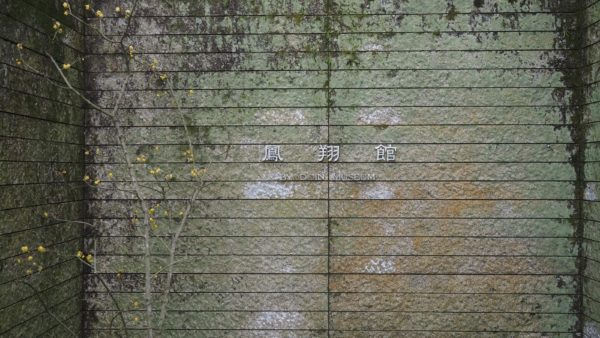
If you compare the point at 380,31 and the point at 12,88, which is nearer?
the point at 12,88

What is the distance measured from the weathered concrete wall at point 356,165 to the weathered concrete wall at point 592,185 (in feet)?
0.34

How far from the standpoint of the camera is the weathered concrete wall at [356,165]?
11.9 feet

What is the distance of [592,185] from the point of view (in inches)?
137

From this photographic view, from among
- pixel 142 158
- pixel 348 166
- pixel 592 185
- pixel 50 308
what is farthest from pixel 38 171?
pixel 592 185

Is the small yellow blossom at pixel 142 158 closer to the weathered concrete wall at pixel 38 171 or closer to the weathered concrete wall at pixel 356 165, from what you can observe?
the weathered concrete wall at pixel 356 165

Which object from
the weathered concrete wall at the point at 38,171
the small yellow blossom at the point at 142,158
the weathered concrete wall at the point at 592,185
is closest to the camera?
the weathered concrete wall at the point at 38,171

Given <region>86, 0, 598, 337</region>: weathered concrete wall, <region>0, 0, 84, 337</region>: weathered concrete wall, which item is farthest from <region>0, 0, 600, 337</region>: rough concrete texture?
<region>0, 0, 84, 337</region>: weathered concrete wall

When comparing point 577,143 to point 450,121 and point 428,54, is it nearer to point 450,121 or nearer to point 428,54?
point 450,121

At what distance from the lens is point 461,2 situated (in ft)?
12.0

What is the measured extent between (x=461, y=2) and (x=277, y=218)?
2306 mm

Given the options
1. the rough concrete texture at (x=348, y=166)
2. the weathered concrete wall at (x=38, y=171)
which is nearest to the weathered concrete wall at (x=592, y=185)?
the rough concrete texture at (x=348, y=166)

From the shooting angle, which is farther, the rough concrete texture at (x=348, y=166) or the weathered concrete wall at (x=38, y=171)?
the rough concrete texture at (x=348, y=166)

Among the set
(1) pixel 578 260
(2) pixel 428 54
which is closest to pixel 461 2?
(2) pixel 428 54

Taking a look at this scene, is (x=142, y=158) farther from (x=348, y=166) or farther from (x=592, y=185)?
(x=592, y=185)
